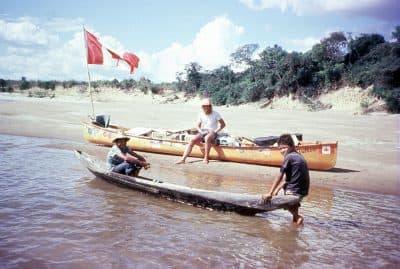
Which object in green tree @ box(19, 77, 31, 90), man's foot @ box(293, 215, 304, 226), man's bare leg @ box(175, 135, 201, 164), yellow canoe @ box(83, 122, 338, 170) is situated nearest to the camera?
man's foot @ box(293, 215, 304, 226)

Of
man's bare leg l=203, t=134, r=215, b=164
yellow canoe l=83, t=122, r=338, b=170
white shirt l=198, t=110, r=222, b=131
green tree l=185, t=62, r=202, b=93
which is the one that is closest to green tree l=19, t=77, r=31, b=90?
green tree l=185, t=62, r=202, b=93

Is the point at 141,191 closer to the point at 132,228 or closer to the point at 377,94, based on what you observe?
the point at 132,228

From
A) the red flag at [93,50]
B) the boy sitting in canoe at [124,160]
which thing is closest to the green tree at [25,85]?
the red flag at [93,50]

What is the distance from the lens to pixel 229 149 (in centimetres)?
1057

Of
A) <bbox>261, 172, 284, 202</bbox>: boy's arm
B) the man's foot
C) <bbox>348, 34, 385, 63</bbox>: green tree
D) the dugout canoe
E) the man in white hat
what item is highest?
<bbox>348, 34, 385, 63</bbox>: green tree

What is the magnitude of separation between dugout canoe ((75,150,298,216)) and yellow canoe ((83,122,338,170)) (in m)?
3.24

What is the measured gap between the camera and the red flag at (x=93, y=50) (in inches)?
495

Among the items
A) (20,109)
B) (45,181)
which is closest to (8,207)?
(45,181)

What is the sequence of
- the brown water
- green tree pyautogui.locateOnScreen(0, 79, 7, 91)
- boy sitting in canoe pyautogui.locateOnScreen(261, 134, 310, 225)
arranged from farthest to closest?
green tree pyautogui.locateOnScreen(0, 79, 7, 91) < boy sitting in canoe pyautogui.locateOnScreen(261, 134, 310, 225) < the brown water

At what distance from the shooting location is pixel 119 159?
812 centimetres

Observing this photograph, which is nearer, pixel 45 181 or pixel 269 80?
pixel 45 181

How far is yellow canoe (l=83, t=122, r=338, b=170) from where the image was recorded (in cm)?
969

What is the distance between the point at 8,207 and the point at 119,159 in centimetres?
213

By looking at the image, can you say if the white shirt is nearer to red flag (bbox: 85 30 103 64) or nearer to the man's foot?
red flag (bbox: 85 30 103 64)
